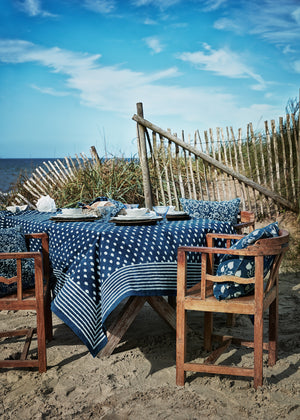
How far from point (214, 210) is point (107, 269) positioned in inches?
79.8

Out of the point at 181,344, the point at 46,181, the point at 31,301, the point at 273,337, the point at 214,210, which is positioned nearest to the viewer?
the point at 181,344

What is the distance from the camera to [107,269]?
2.64 meters

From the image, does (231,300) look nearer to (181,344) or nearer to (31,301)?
(181,344)

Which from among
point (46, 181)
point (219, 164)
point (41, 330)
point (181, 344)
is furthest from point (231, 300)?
point (46, 181)

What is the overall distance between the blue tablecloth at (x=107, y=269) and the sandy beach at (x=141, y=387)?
0.27m

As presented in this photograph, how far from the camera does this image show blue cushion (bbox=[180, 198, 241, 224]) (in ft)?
14.2

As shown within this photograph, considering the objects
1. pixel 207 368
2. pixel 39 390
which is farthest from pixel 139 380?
A: pixel 39 390

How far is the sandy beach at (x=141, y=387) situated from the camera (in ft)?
7.18

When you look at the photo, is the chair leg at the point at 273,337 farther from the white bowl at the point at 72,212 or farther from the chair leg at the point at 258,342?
the white bowl at the point at 72,212

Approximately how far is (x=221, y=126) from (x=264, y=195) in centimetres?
142

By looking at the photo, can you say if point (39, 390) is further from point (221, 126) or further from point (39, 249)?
point (221, 126)

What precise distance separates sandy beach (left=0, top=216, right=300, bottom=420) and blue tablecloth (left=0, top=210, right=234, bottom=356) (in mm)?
272

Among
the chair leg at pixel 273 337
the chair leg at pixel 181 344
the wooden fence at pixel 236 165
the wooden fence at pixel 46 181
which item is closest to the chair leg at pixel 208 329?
the chair leg at pixel 273 337

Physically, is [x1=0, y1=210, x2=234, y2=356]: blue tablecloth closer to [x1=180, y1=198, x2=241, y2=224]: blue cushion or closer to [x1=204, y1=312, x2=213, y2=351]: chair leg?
[x1=204, y1=312, x2=213, y2=351]: chair leg
